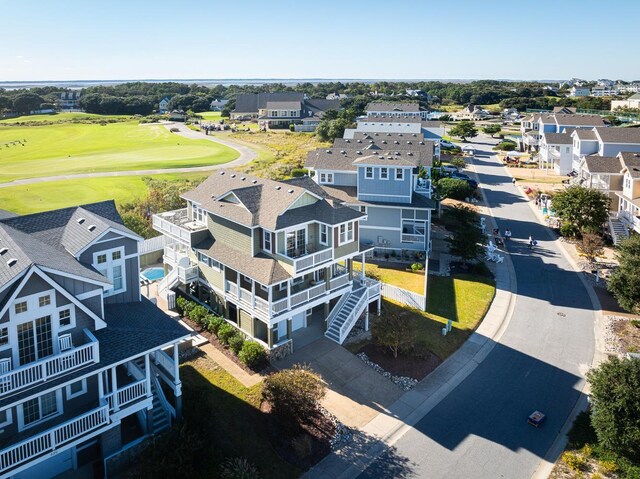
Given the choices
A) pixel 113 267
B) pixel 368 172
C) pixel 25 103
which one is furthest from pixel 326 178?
pixel 25 103

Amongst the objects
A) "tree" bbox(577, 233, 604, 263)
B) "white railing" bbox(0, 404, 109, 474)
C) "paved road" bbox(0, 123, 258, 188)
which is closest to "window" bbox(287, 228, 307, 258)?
"white railing" bbox(0, 404, 109, 474)

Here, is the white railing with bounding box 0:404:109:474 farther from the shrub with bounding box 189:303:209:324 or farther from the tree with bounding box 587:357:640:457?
the tree with bounding box 587:357:640:457

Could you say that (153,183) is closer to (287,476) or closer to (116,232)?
(116,232)

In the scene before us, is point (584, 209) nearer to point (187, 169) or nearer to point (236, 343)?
point (236, 343)

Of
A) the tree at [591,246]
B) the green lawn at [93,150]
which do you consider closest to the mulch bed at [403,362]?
the tree at [591,246]

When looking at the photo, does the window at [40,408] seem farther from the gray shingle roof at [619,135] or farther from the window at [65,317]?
the gray shingle roof at [619,135]
